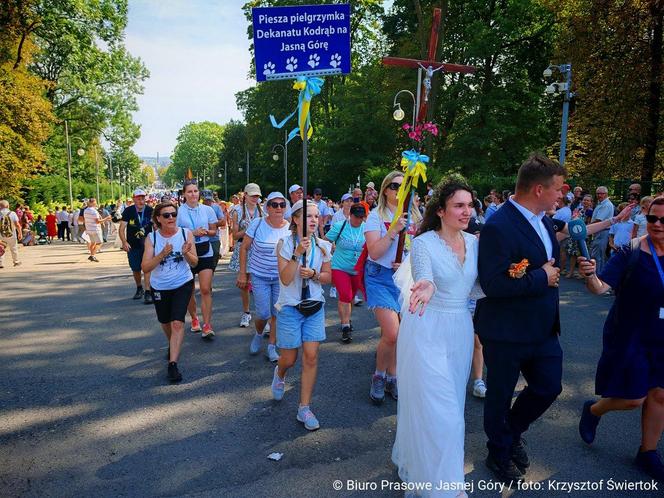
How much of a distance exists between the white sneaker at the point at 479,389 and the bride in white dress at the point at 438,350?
1.71 meters

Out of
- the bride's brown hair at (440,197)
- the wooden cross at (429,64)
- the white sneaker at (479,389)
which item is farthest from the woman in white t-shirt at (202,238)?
the bride's brown hair at (440,197)

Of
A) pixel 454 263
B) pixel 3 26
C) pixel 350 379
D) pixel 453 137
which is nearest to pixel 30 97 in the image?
pixel 3 26

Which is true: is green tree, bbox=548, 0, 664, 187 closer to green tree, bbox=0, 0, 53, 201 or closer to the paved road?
the paved road

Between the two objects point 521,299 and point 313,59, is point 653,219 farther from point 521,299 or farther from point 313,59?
point 313,59

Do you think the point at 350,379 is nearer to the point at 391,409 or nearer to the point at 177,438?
the point at 391,409

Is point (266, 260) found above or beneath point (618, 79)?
beneath

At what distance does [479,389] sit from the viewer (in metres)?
4.66

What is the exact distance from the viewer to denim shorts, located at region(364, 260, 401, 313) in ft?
14.8

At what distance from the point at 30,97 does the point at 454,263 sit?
88.6ft

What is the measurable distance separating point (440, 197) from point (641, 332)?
165 cm

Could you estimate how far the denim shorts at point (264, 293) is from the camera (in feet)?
18.4

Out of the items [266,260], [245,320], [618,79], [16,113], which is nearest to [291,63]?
[266,260]

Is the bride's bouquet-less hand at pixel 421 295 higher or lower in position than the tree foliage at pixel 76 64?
lower

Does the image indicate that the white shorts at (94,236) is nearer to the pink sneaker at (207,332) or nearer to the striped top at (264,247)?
the pink sneaker at (207,332)
